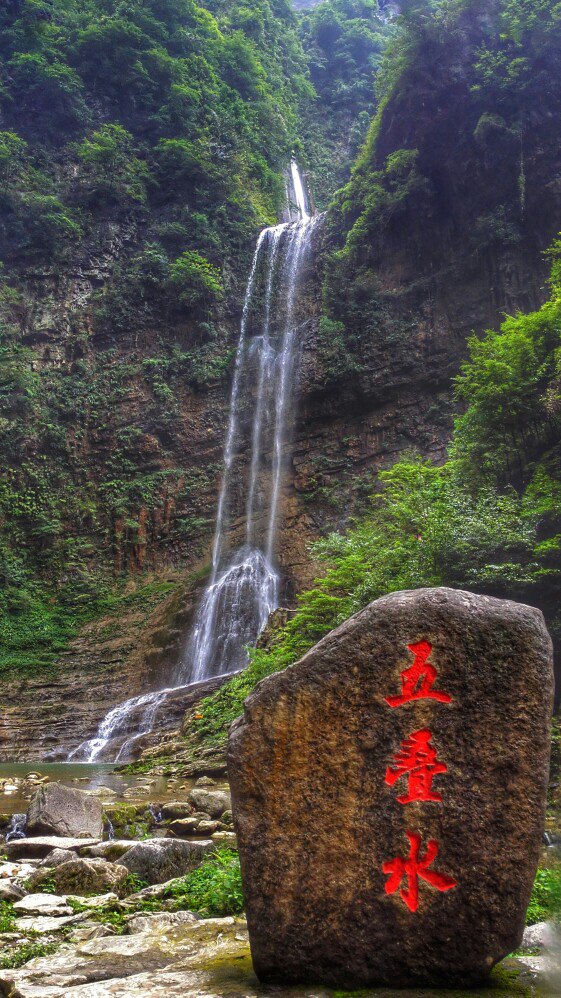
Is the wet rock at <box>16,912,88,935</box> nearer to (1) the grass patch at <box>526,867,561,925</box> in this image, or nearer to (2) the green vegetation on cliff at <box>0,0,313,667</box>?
(1) the grass patch at <box>526,867,561,925</box>

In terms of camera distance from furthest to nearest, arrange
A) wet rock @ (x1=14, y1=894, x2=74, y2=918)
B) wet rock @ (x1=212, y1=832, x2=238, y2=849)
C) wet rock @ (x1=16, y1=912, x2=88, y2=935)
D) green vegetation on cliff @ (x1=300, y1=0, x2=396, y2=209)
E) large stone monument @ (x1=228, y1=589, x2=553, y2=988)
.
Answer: green vegetation on cliff @ (x1=300, y1=0, x2=396, y2=209), wet rock @ (x1=212, y1=832, x2=238, y2=849), wet rock @ (x1=14, y1=894, x2=74, y2=918), wet rock @ (x1=16, y1=912, x2=88, y2=935), large stone monument @ (x1=228, y1=589, x2=553, y2=988)

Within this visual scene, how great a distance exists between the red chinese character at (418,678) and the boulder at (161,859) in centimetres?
282

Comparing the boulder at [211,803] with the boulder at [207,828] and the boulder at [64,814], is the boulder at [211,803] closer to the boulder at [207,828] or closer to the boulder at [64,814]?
the boulder at [207,828]

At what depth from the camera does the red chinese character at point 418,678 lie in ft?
8.34

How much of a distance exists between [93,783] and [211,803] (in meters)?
3.39

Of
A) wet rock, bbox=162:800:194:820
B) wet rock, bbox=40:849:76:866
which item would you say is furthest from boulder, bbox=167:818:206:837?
wet rock, bbox=40:849:76:866

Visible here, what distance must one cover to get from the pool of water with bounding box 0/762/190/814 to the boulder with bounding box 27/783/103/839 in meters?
0.95

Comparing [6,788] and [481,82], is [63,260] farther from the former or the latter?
[6,788]

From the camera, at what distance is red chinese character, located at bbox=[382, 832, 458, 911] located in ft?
7.84

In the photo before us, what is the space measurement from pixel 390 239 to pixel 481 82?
4.39 metres

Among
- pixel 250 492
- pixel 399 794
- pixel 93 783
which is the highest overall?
pixel 250 492

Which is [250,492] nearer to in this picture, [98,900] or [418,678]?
[98,900]

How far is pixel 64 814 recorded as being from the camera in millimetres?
6262

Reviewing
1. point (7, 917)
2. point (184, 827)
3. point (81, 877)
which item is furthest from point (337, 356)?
point (7, 917)
